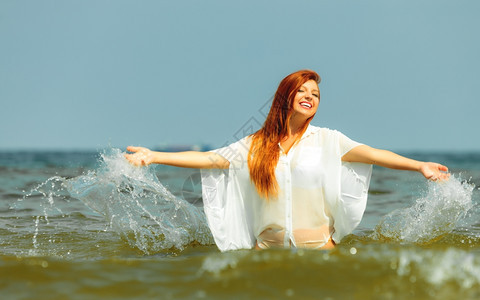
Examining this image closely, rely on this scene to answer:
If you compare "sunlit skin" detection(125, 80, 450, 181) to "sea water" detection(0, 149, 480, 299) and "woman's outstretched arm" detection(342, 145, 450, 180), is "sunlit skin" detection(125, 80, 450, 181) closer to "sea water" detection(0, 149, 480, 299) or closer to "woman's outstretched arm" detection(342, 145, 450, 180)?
"woman's outstretched arm" detection(342, 145, 450, 180)

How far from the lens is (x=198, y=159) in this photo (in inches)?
186

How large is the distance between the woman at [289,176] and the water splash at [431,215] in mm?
869

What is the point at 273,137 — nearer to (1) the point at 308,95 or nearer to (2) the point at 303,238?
(1) the point at 308,95

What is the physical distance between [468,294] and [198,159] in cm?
245

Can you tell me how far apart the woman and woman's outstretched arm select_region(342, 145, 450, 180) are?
1 cm

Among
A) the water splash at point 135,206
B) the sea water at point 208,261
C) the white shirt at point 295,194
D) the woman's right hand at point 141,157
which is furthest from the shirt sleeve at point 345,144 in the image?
the water splash at point 135,206


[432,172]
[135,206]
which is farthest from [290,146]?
[135,206]

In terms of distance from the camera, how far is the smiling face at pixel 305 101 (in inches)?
184

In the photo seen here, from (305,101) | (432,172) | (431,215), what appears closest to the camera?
(432,172)

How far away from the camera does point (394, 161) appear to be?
4430mm

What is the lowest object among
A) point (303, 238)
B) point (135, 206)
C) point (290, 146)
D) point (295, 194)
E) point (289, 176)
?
point (135, 206)

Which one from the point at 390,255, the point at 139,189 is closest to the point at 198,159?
the point at 139,189

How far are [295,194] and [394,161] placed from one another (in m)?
0.91

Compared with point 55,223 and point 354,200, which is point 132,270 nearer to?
point 354,200
